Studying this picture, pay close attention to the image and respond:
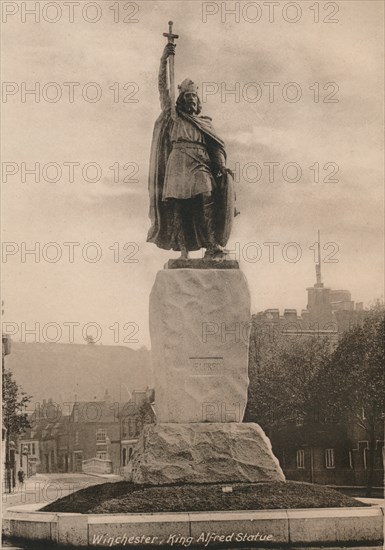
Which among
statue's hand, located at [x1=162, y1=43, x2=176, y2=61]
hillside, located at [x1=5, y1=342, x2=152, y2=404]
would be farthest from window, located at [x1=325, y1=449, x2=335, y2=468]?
statue's hand, located at [x1=162, y1=43, x2=176, y2=61]

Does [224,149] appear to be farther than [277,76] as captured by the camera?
No

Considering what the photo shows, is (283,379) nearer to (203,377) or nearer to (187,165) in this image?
(203,377)

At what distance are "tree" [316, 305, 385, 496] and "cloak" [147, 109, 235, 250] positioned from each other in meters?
9.72

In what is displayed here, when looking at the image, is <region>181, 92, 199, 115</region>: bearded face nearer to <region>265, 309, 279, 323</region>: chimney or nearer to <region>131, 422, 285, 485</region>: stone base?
<region>131, 422, 285, 485</region>: stone base

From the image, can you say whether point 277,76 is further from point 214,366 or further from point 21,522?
point 21,522

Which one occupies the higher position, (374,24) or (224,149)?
(374,24)

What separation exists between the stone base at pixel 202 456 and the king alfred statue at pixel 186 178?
2.38 m

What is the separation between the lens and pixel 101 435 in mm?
24984

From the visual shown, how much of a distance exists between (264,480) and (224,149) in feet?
14.6

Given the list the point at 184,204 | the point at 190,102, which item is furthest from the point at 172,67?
the point at 184,204

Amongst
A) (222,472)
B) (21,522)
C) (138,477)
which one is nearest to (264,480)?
(222,472)

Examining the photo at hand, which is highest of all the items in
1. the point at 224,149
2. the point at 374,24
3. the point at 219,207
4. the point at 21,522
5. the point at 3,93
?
the point at 374,24

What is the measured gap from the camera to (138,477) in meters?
11.7

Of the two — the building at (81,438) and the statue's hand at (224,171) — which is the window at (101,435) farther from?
the statue's hand at (224,171)
